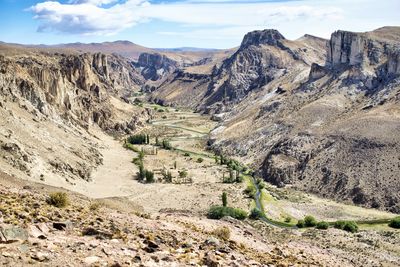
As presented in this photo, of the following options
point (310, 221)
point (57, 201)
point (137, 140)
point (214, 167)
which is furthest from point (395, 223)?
point (137, 140)

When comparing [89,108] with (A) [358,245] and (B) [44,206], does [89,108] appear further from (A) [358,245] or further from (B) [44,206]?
(B) [44,206]

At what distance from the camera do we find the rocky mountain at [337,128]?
271ft

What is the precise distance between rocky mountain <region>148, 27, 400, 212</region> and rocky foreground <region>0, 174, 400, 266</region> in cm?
5046

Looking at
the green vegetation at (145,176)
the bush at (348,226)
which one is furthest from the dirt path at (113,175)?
the bush at (348,226)

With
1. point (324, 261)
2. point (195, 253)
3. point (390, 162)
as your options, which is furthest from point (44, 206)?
point (390, 162)

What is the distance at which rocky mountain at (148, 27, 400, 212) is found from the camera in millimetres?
82500

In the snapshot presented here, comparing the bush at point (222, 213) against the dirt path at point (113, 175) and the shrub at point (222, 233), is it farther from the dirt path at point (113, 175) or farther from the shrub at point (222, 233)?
the shrub at point (222, 233)

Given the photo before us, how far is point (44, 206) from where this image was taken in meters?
24.8

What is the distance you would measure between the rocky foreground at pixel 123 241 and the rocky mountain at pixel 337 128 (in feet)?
166

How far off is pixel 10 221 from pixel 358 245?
3845cm

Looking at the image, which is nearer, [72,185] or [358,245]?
[358,245]

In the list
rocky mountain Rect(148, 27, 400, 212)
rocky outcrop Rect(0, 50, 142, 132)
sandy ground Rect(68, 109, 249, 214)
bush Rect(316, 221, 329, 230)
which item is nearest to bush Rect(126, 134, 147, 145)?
sandy ground Rect(68, 109, 249, 214)

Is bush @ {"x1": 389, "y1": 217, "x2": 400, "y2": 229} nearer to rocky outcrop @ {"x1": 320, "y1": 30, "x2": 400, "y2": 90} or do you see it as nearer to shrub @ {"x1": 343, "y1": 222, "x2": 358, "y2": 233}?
shrub @ {"x1": 343, "y1": 222, "x2": 358, "y2": 233}

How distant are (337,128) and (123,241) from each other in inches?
3368
